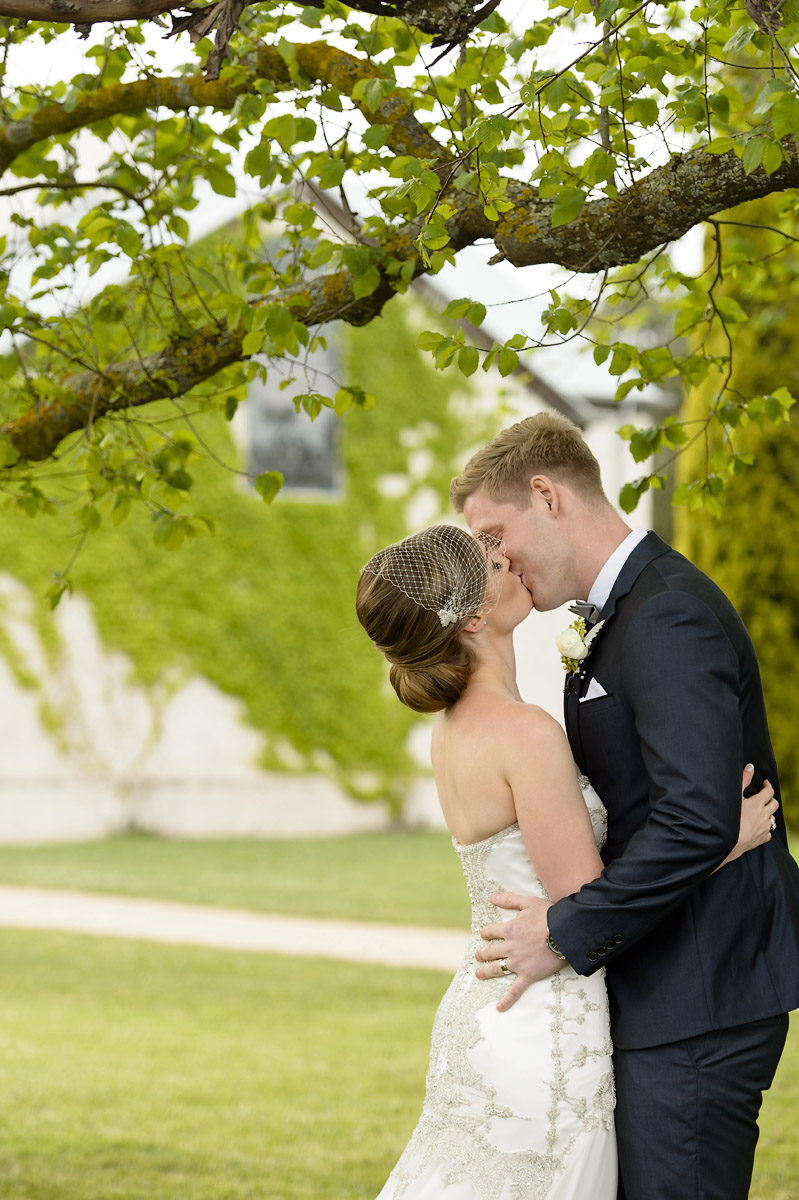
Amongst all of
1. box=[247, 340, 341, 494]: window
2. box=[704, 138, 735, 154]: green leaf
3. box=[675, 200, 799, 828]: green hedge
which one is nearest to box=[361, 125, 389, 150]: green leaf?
box=[704, 138, 735, 154]: green leaf

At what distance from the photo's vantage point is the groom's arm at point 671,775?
244cm

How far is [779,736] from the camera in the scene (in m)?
12.6

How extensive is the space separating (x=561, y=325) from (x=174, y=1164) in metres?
4.01

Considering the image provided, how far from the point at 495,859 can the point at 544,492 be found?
85 centimetres

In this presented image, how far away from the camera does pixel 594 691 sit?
2.80 meters

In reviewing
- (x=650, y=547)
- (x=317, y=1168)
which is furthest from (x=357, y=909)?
(x=650, y=547)

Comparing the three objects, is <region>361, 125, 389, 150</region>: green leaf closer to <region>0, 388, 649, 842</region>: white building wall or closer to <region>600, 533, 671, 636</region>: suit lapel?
<region>600, 533, 671, 636</region>: suit lapel

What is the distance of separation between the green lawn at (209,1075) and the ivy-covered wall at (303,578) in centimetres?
564

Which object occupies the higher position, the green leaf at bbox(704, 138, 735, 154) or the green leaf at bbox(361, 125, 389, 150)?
the green leaf at bbox(361, 125, 389, 150)

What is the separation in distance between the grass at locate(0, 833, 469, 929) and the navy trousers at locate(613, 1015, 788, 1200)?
839 centimetres

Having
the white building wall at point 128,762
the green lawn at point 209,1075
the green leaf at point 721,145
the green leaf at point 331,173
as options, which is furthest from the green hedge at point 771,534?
the green leaf at point 721,145

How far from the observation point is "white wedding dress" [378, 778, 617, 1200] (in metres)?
2.80

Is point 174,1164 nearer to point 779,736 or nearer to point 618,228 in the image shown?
point 618,228

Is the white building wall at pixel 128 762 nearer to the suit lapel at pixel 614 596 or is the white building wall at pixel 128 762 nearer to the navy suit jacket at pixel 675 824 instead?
the suit lapel at pixel 614 596
